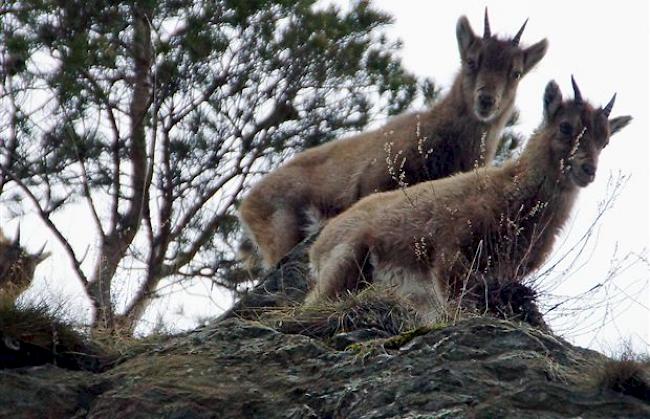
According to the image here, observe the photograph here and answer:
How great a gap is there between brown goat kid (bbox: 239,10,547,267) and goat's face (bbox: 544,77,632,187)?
1.54m

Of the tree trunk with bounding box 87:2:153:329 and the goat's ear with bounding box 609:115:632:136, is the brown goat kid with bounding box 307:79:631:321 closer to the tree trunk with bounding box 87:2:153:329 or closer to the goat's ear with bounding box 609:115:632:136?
the goat's ear with bounding box 609:115:632:136

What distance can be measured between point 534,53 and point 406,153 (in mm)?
1602

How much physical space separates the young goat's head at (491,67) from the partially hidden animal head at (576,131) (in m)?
1.49

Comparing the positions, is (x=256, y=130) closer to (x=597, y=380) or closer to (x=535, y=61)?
(x=535, y=61)

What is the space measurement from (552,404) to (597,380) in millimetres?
266

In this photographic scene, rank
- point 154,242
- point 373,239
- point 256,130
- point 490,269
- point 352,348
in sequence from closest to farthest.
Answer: point 352,348, point 490,269, point 373,239, point 154,242, point 256,130

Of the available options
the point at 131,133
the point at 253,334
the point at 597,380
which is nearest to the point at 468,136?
the point at 131,133

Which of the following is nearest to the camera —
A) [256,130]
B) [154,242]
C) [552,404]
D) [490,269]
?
[552,404]

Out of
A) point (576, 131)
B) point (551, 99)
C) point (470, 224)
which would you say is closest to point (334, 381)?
point (470, 224)

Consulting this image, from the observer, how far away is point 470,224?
816 cm

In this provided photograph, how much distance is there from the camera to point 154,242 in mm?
11656

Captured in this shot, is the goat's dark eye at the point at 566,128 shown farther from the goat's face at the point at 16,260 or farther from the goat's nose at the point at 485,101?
the goat's face at the point at 16,260

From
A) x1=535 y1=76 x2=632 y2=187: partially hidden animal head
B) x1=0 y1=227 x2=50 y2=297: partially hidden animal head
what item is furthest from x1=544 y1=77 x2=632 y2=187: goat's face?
x1=0 y1=227 x2=50 y2=297: partially hidden animal head

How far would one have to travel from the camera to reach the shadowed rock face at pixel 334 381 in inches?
218
